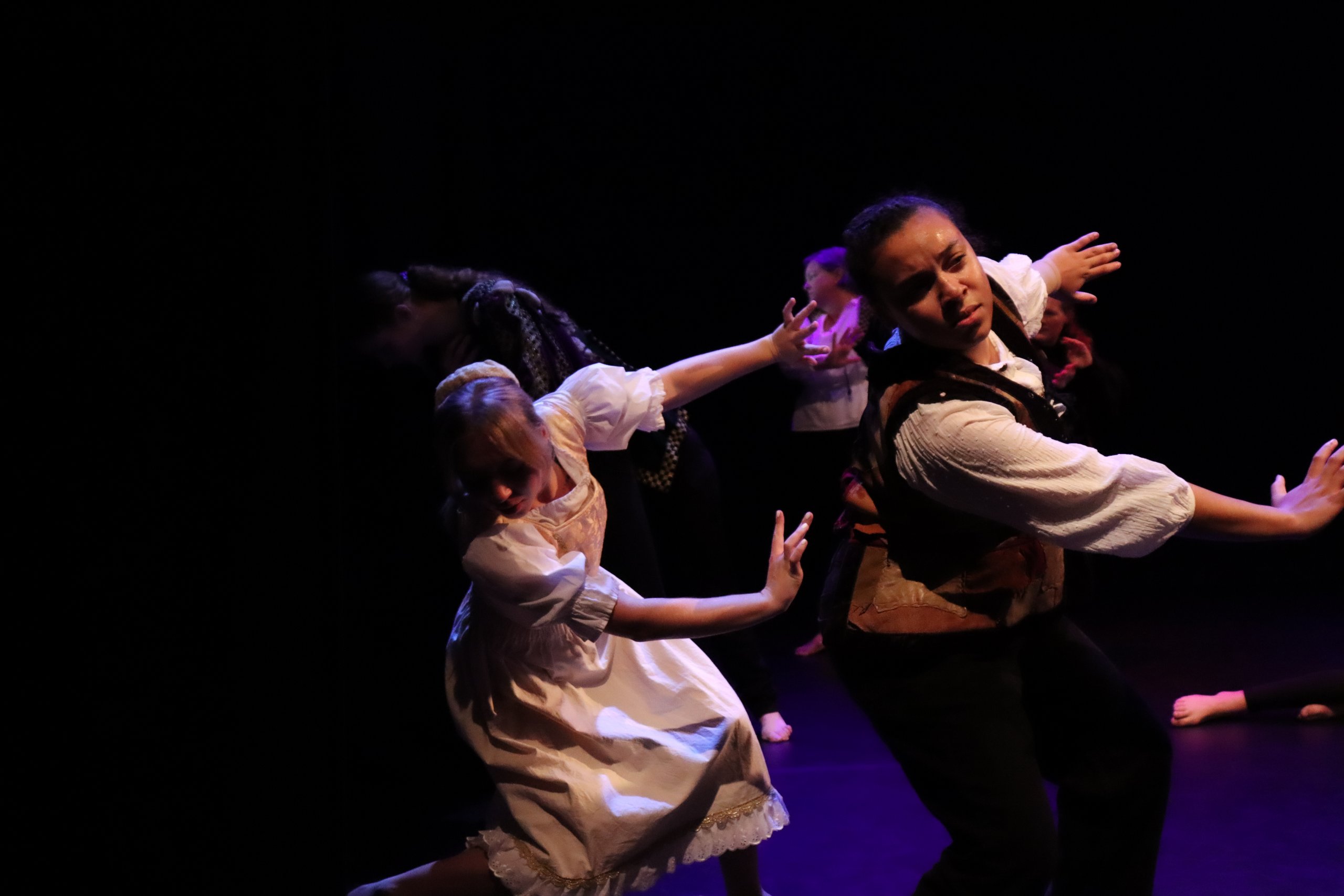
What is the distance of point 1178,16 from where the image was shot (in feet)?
15.8

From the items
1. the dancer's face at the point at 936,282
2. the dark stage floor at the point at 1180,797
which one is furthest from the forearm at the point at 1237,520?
the dark stage floor at the point at 1180,797

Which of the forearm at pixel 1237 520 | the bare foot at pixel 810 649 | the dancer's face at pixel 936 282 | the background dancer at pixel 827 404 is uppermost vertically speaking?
the dancer's face at pixel 936 282

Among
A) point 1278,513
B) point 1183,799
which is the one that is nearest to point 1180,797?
point 1183,799

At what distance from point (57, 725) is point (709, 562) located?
2.35 m

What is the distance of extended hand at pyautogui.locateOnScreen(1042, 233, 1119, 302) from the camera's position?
219cm

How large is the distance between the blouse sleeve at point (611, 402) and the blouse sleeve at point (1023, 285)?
0.65 metres

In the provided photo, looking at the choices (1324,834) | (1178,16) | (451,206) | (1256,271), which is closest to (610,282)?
(451,206)

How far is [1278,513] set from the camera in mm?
1596

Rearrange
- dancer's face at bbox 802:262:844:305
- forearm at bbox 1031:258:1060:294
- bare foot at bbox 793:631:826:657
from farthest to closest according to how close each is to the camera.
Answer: bare foot at bbox 793:631:826:657 → dancer's face at bbox 802:262:844:305 → forearm at bbox 1031:258:1060:294

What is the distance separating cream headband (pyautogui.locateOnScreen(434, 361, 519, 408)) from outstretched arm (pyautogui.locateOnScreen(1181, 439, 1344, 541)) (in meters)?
1.11

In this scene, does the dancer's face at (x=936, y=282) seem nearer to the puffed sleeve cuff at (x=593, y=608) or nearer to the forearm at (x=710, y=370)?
the forearm at (x=710, y=370)

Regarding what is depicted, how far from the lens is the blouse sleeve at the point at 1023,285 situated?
2006mm

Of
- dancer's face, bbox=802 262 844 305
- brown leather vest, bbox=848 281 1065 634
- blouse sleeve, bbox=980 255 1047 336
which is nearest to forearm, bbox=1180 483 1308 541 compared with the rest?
brown leather vest, bbox=848 281 1065 634

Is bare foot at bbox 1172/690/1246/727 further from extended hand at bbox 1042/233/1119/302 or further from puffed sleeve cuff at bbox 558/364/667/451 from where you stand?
puffed sleeve cuff at bbox 558/364/667/451
